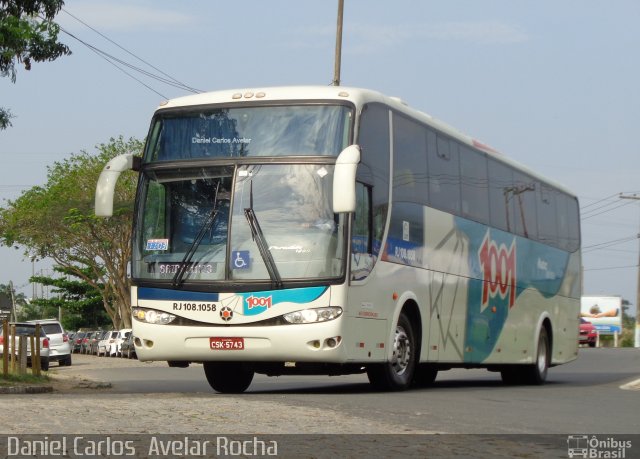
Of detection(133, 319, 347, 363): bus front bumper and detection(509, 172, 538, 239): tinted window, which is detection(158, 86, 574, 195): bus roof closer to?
detection(133, 319, 347, 363): bus front bumper

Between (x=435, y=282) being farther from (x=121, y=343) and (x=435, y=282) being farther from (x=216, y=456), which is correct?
(x=121, y=343)

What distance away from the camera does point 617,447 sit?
9.91m

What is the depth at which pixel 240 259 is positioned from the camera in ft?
49.4

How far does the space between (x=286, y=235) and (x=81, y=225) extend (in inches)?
1908

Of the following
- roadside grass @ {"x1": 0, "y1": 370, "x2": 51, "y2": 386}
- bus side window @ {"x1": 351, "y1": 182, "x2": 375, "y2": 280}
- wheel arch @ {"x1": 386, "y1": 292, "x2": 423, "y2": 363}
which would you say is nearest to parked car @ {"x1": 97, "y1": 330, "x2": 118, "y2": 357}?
roadside grass @ {"x1": 0, "y1": 370, "x2": 51, "y2": 386}

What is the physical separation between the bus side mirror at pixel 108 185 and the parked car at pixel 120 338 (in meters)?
39.9

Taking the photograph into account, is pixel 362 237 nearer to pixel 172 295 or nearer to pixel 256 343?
pixel 256 343

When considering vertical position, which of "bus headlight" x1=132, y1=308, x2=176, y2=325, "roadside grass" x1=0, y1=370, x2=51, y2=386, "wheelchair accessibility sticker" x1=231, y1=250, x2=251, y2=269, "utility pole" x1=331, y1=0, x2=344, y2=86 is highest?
"utility pole" x1=331, y1=0, x2=344, y2=86

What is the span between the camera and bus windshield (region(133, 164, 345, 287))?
14.9 meters

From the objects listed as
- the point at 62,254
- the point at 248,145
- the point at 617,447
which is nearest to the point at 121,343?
the point at 62,254

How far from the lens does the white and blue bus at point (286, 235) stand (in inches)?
587

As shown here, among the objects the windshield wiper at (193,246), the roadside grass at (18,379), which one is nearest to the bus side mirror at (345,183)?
the windshield wiper at (193,246)

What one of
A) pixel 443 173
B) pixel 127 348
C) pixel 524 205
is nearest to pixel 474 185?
pixel 443 173

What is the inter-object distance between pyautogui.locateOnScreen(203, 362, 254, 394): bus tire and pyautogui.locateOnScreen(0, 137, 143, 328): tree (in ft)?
137
